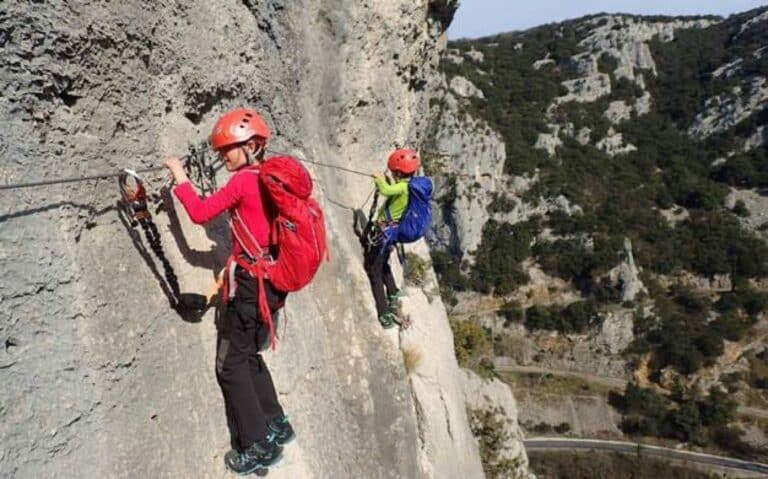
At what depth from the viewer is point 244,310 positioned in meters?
3.84

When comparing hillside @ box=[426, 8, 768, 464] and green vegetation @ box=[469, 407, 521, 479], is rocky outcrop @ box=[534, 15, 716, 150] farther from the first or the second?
green vegetation @ box=[469, 407, 521, 479]

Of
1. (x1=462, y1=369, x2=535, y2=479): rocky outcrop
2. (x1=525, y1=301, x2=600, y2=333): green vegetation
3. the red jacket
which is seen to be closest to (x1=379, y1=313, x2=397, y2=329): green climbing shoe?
the red jacket

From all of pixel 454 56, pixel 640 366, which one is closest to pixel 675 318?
pixel 640 366

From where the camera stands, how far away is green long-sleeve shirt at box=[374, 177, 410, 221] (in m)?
6.86

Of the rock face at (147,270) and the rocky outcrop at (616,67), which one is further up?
the rocky outcrop at (616,67)

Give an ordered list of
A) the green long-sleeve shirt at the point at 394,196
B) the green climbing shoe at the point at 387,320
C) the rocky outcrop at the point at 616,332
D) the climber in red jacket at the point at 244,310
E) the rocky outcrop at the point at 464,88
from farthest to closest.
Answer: the rocky outcrop at the point at 464,88
the rocky outcrop at the point at 616,332
the green climbing shoe at the point at 387,320
the green long-sleeve shirt at the point at 394,196
the climber in red jacket at the point at 244,310

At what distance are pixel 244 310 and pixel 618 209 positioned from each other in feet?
213

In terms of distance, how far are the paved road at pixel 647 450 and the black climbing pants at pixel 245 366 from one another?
38.6m

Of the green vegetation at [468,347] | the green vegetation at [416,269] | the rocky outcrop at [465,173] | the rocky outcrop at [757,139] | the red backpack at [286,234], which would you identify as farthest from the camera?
the rocky outcrop at [757,139]

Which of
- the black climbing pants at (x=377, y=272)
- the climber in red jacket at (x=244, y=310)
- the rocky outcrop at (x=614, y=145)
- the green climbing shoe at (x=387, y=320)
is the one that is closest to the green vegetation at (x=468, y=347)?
the green climbing shoe at (x=387, y=320)

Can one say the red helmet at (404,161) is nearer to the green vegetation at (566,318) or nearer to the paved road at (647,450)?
the paved road at (647,450)

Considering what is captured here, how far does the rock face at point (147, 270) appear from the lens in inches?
121

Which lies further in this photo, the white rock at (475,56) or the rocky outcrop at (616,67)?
the white rock at (475,56)

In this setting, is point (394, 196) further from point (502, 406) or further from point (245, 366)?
point (502, 406)
